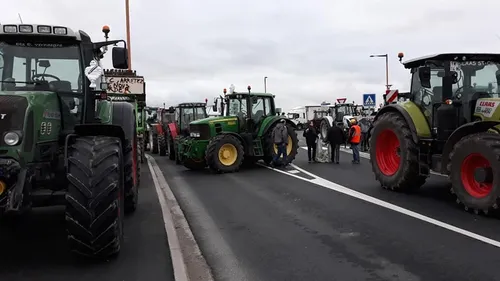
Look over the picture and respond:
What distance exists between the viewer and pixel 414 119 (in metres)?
9.37

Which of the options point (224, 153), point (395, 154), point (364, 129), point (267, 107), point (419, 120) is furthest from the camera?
point (364, 129)

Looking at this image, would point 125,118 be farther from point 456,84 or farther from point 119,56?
point 456,84

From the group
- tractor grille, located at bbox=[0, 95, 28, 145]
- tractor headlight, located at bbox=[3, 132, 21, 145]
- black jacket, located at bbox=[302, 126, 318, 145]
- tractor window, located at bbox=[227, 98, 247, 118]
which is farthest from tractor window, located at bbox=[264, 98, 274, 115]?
tractor headlight, located at bbox=[3, 132, 21, 145]

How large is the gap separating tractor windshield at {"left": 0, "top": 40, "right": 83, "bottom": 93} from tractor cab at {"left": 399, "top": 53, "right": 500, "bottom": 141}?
241 inches

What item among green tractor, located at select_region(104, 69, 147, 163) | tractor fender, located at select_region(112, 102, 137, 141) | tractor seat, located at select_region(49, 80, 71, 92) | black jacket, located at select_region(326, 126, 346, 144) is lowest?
black jacket, located at select_region(326, 126, 346, 144)

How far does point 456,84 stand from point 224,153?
296 inches

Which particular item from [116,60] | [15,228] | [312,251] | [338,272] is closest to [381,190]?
[312,251]

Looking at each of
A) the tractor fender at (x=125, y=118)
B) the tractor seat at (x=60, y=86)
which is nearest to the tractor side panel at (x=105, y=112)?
the tractor fender at (x=125, y=118)

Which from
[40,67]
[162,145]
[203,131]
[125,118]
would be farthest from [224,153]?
[162,145]

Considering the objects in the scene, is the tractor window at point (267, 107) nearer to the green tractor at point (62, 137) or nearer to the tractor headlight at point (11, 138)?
the green tractor at point (62, 137)

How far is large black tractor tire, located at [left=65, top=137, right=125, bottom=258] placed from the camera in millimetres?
4875

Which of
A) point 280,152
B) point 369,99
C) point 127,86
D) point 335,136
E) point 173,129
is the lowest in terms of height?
point 280,152

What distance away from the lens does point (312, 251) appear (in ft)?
19.0

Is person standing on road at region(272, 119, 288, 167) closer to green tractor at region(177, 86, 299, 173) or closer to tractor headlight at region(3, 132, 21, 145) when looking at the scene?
green tractor at region(177, 86, 299, 173)
